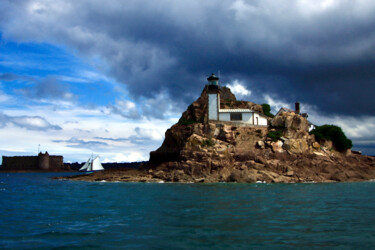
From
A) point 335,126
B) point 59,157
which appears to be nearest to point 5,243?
A: point 335,126

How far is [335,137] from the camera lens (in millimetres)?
76938

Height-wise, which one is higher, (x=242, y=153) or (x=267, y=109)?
(x=267, y=109)

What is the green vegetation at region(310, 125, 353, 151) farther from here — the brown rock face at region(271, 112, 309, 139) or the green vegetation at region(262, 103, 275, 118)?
the green vegetation at region(262, 103, 275, 118)

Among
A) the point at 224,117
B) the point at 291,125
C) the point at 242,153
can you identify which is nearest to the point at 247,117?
the point at 224,117

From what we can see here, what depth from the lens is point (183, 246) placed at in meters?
15.8

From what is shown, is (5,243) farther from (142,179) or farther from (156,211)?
(142,179)

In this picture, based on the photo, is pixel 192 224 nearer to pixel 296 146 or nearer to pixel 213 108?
pixel 296 146

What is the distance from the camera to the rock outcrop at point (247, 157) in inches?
2458

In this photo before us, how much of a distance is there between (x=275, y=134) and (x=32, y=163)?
149m

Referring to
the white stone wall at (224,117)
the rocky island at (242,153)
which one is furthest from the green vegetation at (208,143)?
the white stone wall at (224,117)

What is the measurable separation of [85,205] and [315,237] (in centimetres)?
2058

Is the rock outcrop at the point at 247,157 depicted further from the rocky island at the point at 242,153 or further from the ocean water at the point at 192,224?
the ocean water at the point at 192,224

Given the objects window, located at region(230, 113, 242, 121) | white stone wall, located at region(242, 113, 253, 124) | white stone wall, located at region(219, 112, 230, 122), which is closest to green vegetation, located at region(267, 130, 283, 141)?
Result: white stone wall, located at region(242, 113, 253, 124)

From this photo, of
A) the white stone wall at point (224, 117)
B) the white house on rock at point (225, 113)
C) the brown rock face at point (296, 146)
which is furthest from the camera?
the white stone wall at point (224, 117)
